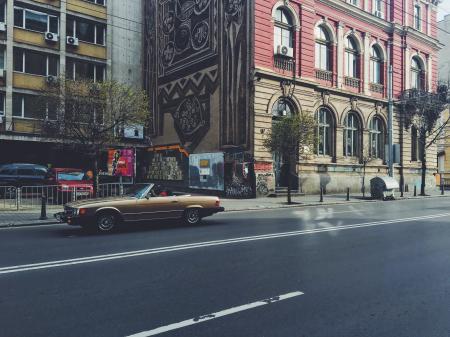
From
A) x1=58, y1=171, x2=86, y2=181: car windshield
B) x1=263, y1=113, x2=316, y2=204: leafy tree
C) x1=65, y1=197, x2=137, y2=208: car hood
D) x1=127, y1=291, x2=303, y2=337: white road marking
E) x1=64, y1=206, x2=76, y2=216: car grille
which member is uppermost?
x1=263, y1=113, x2=316, y2=204: leafy tree

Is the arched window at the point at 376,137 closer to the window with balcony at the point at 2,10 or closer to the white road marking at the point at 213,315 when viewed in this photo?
the white road marking at the point at 213,315

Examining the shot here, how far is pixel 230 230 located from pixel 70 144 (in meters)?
8.59

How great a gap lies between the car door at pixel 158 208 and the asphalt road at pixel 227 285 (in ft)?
3.76

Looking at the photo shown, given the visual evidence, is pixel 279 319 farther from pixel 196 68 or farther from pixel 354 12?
pixel 354 12

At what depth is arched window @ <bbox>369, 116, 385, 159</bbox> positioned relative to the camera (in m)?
30.5

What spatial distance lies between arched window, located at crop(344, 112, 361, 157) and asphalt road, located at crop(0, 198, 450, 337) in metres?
19.5

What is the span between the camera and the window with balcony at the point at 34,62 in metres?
27.1

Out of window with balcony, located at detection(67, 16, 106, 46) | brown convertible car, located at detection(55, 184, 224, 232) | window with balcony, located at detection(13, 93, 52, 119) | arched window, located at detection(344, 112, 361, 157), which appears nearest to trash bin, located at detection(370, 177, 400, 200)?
arched window, located at detection(344, 112, 361, 157)

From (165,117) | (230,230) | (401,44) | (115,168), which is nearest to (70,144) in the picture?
(115,168)

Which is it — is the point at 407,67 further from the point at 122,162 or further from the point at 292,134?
the point at 122,162

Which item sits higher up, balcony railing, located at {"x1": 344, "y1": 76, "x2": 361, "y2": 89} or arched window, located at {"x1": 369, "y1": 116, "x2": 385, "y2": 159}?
balcony railing, located at {"x1": 344, "y1": 76, "x2": 361, "y2": 89}

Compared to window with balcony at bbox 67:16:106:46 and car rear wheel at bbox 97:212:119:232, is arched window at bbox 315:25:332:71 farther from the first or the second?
car rear wheel at bbox 97:212:119:232

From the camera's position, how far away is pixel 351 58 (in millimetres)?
29312

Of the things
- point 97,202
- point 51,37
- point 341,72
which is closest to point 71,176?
point 97,202
